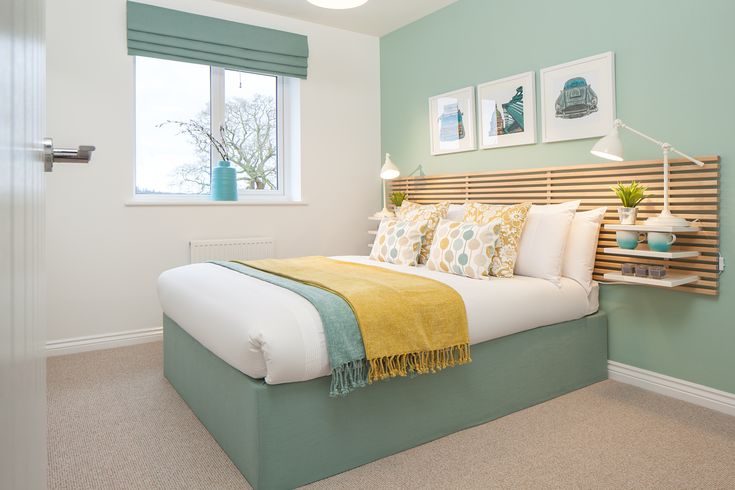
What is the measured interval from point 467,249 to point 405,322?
0.89 metres

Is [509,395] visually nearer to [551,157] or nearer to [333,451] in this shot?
[333,451]

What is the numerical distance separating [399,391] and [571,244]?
1.46m

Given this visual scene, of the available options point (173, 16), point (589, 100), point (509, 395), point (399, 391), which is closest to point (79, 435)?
point (399, 391)

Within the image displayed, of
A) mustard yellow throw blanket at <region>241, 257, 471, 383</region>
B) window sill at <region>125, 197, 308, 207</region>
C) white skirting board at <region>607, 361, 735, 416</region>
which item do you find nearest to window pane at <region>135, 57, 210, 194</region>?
window sill at <region>125, 197, 308, 207</region>

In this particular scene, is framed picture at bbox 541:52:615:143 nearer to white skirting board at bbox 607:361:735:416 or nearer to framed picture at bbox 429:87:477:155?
framed picture at bbox 429:87:477:155

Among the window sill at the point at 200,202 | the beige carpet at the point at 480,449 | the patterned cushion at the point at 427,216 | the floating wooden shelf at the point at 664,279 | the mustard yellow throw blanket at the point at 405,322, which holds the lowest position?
the beige carpet at the point at 480,449

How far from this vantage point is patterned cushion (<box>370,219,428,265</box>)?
3.30 m

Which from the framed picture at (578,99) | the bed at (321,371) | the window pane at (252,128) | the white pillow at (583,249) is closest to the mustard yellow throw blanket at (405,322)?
the bed at (321,371)

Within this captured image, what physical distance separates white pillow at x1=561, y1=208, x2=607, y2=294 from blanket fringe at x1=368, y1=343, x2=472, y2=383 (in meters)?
1.05

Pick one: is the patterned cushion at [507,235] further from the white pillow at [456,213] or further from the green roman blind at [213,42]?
the green roman blind at [213,42]

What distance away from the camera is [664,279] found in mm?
2615

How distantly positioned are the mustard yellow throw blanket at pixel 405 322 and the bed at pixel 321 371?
11cm

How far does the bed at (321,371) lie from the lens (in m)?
1.88

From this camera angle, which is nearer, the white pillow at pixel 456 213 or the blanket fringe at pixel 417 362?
the blanket fringe at pixel 417 362
